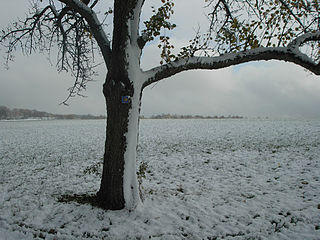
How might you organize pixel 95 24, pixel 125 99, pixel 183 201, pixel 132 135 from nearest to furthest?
1. pixel 125 99
2. pixel 132 135
3. pixel 95 24
4. pixel 183 201

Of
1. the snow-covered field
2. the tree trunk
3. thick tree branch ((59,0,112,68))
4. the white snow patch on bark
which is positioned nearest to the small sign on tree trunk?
the tree trunk

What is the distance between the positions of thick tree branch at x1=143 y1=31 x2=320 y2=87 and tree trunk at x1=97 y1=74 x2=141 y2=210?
698 millimetres

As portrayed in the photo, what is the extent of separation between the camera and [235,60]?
5.28m

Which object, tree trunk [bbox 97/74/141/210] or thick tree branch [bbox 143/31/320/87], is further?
thick tree branch [bbox 143/31/320/87]

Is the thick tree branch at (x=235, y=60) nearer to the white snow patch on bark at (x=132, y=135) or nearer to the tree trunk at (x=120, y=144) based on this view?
the white snow patch on bark at (x=132, y=135)

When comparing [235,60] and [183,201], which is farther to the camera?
[183,201]

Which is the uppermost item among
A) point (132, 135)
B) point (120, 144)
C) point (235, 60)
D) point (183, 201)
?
point (235, 60)

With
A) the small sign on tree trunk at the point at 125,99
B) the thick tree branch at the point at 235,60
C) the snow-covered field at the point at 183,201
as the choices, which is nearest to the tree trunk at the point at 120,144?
the small sign on tree trunk at the point at 125,99

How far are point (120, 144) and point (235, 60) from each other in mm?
3470

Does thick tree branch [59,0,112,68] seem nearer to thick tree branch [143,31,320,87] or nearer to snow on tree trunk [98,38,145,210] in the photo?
snow on tree trunk [98,38,145,210]

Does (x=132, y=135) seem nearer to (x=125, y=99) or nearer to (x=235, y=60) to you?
(x=125, y=99)

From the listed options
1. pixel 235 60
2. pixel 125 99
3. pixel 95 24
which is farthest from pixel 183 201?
pixel 95 24

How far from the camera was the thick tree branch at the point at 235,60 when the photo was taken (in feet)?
16.9

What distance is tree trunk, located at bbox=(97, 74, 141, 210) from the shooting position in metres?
4.70
